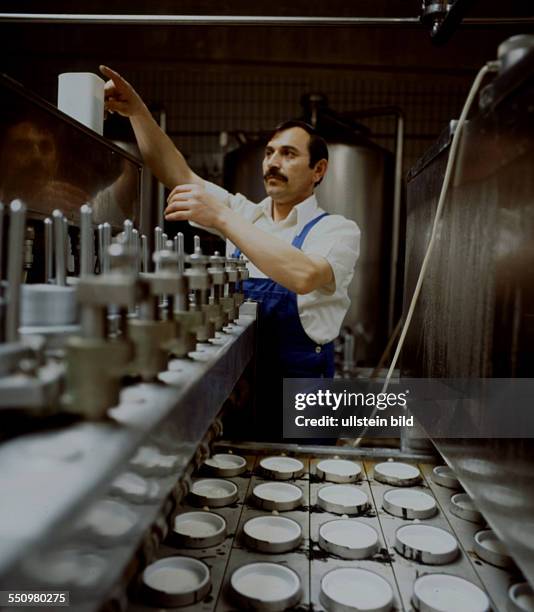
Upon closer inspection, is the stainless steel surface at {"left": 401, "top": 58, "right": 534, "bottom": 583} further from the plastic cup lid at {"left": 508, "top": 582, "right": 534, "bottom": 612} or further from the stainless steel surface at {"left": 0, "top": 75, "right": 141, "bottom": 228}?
the stainless steel surface at {"left": 0, "top": 75, "right": 141, "bottom": 228}

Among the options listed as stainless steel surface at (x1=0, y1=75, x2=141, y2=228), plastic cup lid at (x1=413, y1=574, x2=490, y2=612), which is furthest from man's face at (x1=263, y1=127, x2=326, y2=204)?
plastic cup lid at (x1=413, y1=574, x2=490, y2=612)

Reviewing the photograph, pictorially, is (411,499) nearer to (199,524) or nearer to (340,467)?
(340,467)

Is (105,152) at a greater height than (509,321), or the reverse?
(105,152)

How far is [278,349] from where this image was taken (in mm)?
2107

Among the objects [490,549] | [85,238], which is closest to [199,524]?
[490,549]

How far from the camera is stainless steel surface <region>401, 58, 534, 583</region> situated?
0.69 meters

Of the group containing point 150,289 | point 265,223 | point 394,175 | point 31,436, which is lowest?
point 31,436

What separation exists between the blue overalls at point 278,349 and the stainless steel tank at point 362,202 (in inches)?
81.5

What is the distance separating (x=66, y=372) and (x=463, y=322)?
2.29 feet

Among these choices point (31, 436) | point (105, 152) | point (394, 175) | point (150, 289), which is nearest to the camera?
point (31, 436)

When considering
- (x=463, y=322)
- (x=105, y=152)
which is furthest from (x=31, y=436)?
(x=105, y=152)

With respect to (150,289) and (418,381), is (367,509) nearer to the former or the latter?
(418,381)

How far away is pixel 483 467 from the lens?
836 millimetres

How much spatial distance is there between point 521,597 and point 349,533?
0.35 m
